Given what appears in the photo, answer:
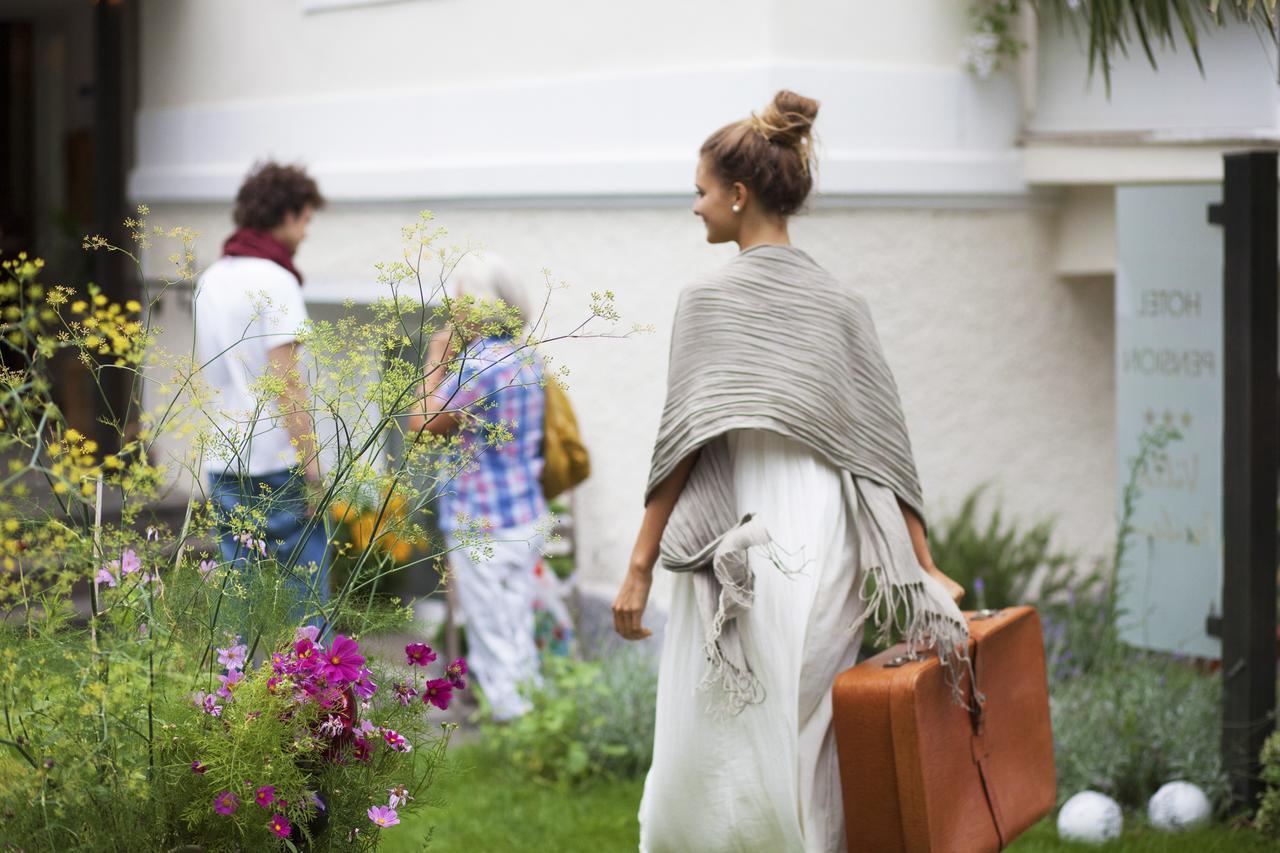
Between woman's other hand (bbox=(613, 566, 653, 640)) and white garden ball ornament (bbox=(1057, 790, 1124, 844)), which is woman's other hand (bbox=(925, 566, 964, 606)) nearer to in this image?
woman's other hand (bbox=(613, 566, 653, 640))

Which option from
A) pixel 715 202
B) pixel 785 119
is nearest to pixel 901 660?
pixel 715 202

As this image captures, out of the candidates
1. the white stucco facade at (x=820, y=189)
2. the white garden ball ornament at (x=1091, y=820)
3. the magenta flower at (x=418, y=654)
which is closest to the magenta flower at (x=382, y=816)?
the magenta flower at (x=418, y=654)

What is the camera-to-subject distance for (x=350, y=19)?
8188 mm

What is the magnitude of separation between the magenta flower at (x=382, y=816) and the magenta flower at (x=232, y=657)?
278 millimetres

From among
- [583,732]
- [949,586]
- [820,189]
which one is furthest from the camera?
[820,189]

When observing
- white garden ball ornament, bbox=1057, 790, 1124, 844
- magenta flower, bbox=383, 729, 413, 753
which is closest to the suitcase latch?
magenta flower, bbox=383, 729, 413, 753

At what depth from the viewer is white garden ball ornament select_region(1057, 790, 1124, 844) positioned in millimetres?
4645

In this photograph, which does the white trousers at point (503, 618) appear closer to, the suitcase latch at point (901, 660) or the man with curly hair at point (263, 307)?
the man with curly hair at point (263, 307)

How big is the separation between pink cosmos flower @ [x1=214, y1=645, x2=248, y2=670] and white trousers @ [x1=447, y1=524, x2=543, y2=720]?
392 centimetres

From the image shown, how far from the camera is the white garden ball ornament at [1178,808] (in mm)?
4719

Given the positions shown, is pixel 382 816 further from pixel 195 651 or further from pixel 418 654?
pixel 195 651

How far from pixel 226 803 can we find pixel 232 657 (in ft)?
0.76

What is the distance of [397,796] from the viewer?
7.68 feet

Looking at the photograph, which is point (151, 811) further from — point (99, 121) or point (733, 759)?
point (99, 121)
